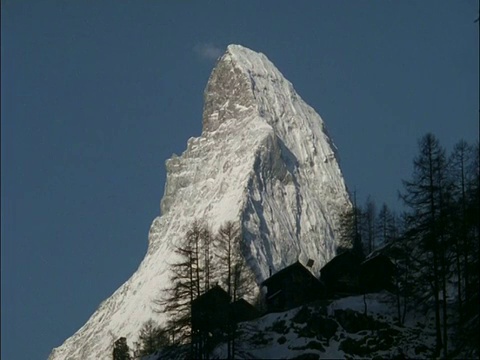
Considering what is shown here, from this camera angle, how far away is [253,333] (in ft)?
250

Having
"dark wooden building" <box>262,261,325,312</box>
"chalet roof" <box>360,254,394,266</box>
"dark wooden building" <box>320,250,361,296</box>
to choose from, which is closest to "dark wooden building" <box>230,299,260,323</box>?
"dark wooden building" <box>262,261,325,312</box>

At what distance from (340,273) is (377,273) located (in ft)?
18.6

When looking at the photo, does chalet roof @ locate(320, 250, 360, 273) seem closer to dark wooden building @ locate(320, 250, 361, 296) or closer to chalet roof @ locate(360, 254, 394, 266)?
dark wooden building @ locate(320, 250, 361, 296)

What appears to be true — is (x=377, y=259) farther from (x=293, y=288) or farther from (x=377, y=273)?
(x=293, y=288)

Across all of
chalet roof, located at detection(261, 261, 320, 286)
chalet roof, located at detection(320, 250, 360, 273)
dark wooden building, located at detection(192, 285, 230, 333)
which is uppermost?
chalet roof, located at detection(320, 250, 360, 273)

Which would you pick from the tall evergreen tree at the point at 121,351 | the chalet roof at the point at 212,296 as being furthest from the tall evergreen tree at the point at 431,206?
the tall evergreen tree at the point at 121,351

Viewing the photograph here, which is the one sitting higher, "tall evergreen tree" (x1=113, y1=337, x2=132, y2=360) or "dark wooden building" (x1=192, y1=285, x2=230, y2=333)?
"tall evergreen tree" (x1=113, y1=337, x2=132, y2=360)

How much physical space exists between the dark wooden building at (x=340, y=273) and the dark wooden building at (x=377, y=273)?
136 inches

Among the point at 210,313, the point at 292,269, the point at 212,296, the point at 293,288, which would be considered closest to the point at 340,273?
the point at 292,269

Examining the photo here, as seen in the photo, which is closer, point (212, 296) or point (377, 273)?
point (212, 296)

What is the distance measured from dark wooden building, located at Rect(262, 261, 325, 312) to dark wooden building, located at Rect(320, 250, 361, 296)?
4.14ft

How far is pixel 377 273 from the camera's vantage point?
86.2 meters

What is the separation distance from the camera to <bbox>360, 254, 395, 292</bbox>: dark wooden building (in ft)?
280

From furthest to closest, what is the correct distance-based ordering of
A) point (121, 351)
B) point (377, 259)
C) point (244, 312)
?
point (121, 351) < point (377, 259) < point (244, 312)
